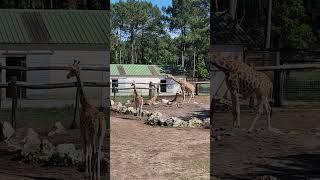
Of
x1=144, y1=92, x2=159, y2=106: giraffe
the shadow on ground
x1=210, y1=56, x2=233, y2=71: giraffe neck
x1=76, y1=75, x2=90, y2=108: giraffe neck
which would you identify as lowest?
the shadow on ground

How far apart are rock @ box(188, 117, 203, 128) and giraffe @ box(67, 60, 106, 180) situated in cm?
106

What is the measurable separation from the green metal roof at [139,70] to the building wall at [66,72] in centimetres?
18

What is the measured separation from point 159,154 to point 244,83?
100 cm

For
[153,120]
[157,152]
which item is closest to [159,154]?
[157,152]

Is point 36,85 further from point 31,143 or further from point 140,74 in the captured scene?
point 140,74

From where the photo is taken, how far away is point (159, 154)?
15.2ft

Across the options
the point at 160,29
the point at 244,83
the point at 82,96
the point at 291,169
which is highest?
the point at 160,29

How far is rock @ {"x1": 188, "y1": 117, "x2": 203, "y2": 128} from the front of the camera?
496cm

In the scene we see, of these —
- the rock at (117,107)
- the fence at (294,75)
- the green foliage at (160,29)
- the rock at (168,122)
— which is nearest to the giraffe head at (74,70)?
the green foliage at (160,29)

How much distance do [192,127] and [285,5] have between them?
4.60ft

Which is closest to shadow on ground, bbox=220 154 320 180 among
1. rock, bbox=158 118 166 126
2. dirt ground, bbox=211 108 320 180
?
dirt ground, bbox=211 108 320 180

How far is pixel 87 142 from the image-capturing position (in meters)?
4.25

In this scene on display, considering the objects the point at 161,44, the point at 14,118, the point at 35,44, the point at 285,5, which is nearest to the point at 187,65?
the point at 161,44

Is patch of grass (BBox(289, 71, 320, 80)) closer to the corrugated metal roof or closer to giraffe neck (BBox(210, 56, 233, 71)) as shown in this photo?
the corrugated metal roof
